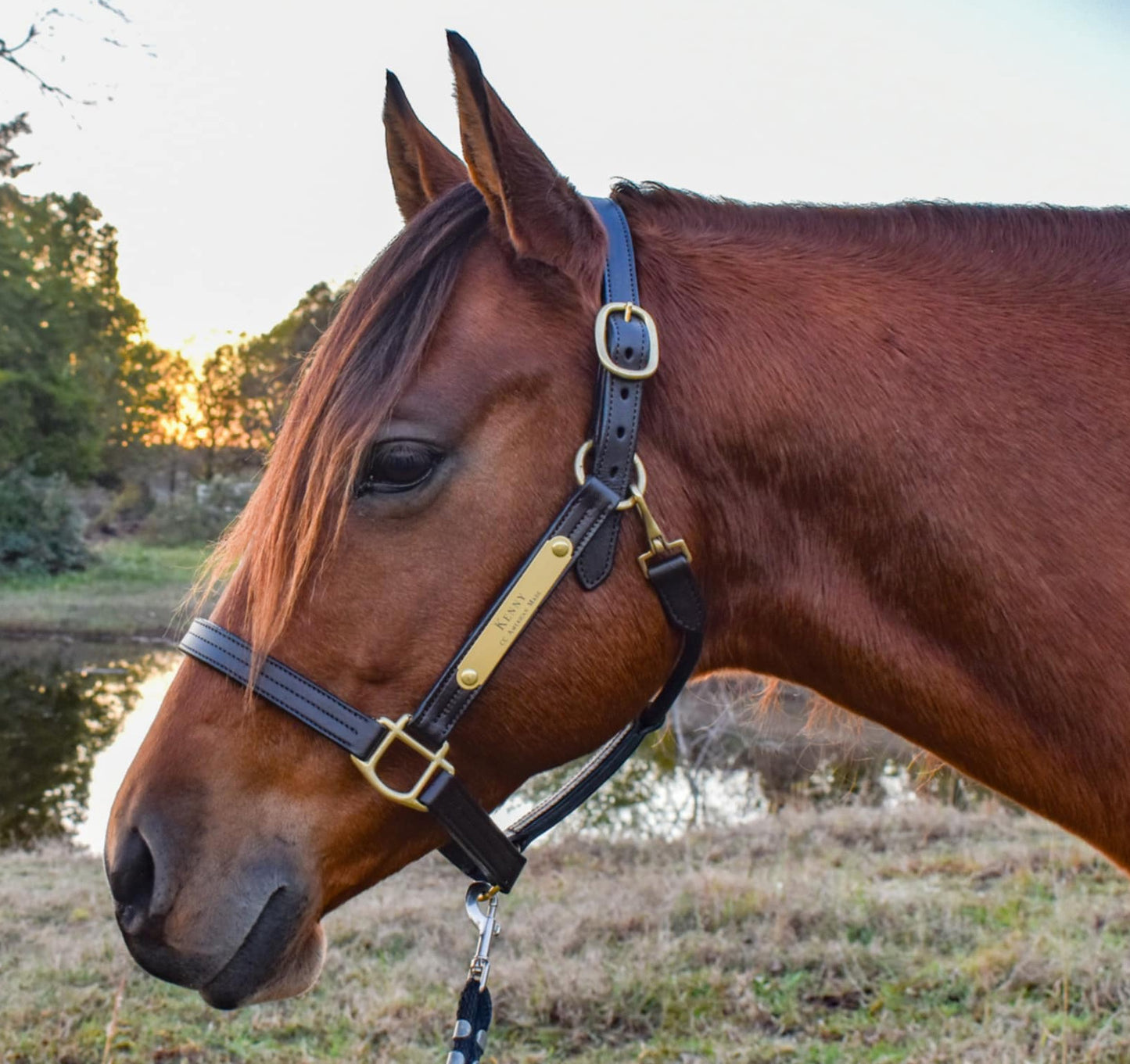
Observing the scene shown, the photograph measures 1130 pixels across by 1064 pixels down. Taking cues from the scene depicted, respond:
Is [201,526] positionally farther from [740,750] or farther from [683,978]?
[683,978]

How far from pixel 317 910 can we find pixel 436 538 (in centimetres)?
63

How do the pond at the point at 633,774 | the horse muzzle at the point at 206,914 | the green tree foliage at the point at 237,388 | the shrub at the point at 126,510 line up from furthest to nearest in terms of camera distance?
the shrub at the point at 126,510 → the green tree foliage at the point at 237,388 → the pond at the point at 633,774 → the horse muzzle at the point at 206,914

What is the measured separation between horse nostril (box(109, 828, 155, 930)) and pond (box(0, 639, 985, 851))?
6.01 m

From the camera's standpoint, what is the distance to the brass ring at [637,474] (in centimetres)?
153

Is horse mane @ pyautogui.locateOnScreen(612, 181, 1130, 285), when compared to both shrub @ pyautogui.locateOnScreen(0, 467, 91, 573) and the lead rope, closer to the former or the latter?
the lead rope

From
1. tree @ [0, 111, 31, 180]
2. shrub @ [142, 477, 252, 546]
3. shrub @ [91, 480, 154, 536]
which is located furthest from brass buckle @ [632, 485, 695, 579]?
shrub @ [91, 480, 154, 536]

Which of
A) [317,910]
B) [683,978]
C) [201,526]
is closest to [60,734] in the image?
[683,978]

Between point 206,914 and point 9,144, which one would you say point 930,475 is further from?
point 9,144

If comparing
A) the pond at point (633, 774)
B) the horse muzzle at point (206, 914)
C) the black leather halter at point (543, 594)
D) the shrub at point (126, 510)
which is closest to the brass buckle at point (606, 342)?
the black leather halter at point (543, 594)

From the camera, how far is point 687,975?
4.02 meters

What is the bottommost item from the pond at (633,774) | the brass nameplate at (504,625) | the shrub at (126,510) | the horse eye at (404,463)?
the shrub at (126,510)

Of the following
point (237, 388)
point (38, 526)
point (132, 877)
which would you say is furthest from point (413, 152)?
point (237, 388)

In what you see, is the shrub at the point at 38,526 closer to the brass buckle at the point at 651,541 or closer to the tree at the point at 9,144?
the tree at the point at 9,144

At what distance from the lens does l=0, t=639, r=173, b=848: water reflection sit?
351 inches
